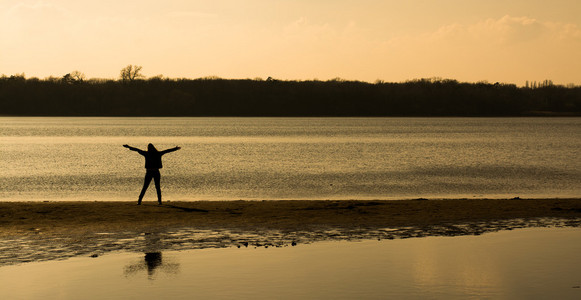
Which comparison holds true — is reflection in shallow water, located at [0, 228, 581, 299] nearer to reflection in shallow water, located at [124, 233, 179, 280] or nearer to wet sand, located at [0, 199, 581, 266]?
reflection in shallow water, located at [124, 233, 179, 280]

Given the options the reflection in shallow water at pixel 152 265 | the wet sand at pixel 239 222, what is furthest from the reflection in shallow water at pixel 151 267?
the wet sand at pixel 239 222

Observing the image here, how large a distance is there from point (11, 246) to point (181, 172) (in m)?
31.1

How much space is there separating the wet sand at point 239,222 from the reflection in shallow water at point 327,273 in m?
1.13

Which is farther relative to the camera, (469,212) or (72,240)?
(469,212)

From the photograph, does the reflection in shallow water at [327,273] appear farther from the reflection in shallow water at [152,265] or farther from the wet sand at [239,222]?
the wet sand at [239,222]

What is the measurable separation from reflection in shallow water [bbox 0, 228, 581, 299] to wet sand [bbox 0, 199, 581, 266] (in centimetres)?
113

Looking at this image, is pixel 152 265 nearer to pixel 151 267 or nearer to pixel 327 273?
pixel 151 267

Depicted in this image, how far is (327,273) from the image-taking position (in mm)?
13414

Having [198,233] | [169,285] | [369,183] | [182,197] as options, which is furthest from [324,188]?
[169,285]

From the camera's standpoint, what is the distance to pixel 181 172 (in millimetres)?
46969

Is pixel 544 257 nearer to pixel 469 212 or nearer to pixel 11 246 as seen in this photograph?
pixel 469 212

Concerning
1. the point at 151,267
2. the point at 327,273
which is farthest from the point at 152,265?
the point at 327,273

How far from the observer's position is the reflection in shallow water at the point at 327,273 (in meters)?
11.9

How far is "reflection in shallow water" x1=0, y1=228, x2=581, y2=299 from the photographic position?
11922 millimetres
